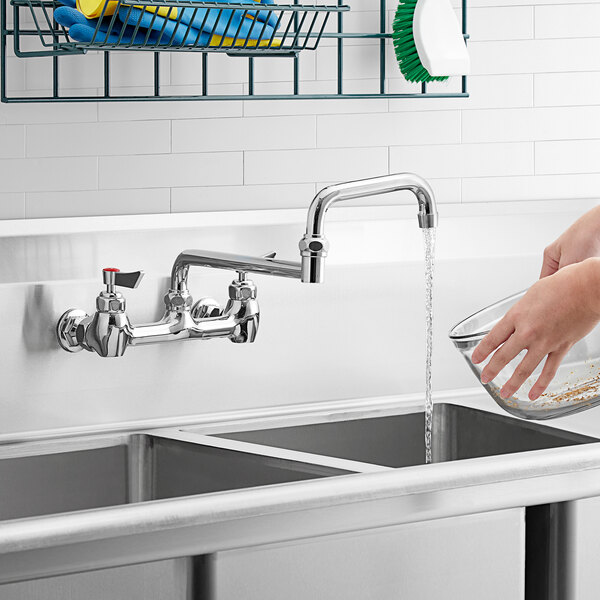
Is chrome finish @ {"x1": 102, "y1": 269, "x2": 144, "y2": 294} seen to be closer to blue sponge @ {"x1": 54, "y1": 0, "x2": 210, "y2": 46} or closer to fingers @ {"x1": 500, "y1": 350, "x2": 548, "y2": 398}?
blue sponge @ {"x1": 54, "y1": 0, "x2": 210, "y2": 46}

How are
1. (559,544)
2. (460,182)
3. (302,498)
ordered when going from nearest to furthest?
(302,498) < (559,544) < (460,182)

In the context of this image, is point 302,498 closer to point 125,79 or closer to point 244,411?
point 244,411

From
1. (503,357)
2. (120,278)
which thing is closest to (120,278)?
(120,278)

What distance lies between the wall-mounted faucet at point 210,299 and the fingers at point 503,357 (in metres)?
0.32

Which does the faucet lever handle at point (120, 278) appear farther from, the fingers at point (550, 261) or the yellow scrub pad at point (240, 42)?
the fingers at point (550, 261)

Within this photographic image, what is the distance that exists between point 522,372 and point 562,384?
0.45 feet

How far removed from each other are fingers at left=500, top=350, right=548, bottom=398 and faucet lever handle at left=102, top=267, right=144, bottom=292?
1.80ft

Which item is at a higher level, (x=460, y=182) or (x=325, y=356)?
(x=460, y=182)

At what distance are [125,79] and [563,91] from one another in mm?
799

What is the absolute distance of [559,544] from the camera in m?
1.23

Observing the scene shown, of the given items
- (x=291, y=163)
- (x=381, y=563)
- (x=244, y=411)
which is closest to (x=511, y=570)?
(x=381, y=563)

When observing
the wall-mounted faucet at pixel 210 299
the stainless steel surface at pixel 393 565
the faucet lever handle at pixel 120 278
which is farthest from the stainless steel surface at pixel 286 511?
the faucet lever handle at pixel 120 278

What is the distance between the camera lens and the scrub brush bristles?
68.5 inches

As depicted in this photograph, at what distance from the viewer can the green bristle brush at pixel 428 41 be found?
1.72m
